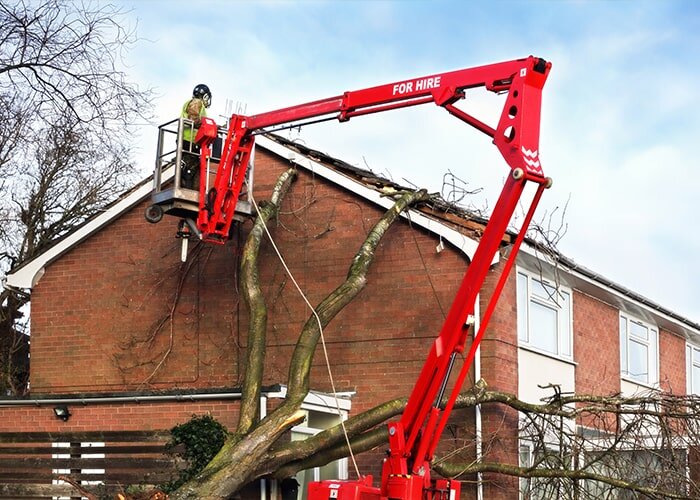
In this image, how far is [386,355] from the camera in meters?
18.9

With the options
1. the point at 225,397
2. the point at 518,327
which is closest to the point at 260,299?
the point at 225,397

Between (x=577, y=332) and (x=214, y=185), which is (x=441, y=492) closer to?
(x=214, y=185)

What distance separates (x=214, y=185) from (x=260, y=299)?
2.08 metres

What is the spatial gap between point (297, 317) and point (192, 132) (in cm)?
393

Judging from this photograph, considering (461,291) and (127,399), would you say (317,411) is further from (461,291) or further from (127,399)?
(461,291)

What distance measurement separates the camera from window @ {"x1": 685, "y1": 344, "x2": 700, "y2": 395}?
27.2m

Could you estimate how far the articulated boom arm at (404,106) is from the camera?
458 inches

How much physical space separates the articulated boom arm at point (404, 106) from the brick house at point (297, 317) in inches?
108

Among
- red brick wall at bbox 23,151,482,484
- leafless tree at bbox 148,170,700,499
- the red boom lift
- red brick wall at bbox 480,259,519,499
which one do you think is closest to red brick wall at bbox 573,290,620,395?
red brick wall at bbox 480,259,519,499

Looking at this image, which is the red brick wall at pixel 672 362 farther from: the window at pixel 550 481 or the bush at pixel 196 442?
the bush at pixel 196 442

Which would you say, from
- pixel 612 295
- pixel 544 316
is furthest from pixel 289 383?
pixel 612 295

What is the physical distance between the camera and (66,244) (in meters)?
22.1

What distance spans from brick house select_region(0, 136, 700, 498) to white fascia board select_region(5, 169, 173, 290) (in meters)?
0.03

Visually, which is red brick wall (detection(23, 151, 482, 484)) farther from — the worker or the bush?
the worker
